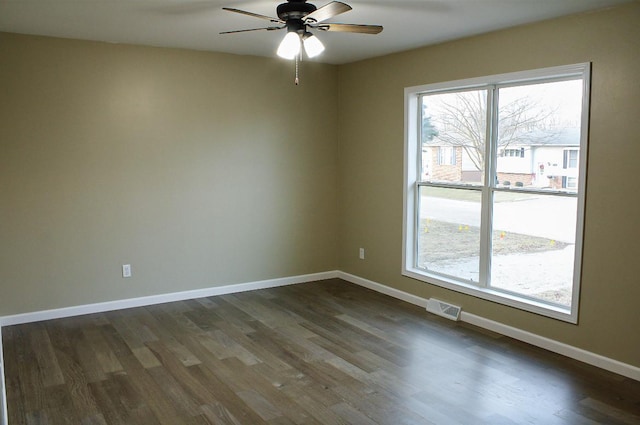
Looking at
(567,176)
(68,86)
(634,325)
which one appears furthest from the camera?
(68,86)

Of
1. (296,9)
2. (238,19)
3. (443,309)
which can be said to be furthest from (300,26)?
(443,309)

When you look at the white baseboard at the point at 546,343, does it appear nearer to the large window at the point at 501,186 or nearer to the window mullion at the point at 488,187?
the large window at the point at 501,186

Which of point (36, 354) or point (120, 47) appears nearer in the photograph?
point (36, 354)

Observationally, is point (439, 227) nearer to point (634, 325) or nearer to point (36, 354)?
point (634, 325)

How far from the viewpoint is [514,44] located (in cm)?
410

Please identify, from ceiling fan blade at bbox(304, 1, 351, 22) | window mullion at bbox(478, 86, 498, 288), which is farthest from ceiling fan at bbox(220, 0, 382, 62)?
window mullion at bbox(478, 86, 498, 288)

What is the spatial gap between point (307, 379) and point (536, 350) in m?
1.81

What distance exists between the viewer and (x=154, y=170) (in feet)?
16.7

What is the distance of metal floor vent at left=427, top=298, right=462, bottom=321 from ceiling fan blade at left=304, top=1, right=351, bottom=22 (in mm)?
2894

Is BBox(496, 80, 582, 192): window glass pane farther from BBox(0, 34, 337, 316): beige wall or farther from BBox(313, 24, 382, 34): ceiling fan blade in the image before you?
BBox(0, 34, 337, 316): beige wall

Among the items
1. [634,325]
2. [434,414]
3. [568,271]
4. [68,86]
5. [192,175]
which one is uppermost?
[68,86]

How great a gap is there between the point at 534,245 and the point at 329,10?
2.54m

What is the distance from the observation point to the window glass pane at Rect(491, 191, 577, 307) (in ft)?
13.0

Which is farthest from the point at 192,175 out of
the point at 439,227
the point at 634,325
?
the point at 634,325
